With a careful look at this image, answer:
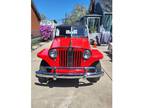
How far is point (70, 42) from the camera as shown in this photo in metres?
4.37

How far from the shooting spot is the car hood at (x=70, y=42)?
4.31m

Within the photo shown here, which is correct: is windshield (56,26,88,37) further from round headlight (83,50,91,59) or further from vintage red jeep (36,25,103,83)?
round headlight (83,50,91,59)

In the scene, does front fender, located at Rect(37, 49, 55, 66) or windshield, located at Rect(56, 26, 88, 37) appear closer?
front fender, located at Rect(37, 49, 55, 66)

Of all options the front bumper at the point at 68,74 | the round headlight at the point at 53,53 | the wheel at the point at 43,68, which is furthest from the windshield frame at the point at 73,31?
the front bumper at the point at 68,74

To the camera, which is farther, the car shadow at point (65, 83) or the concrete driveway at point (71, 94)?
the car shadow at point (65, 83)

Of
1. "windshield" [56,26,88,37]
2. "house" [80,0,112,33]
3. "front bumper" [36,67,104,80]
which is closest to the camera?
"front bumper" [36,67,104,80]

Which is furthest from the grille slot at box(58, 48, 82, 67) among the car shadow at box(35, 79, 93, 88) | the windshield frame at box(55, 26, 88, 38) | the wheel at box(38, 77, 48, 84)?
the windshield frame at box(55, 26, 88, 38)

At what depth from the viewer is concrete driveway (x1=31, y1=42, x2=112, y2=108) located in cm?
347

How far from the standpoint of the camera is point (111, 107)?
3.49 metres

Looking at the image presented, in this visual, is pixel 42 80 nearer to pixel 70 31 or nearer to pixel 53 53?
pixel 53 53

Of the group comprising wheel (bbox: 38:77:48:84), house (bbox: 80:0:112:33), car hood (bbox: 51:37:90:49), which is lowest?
wheel (bbox: 38:77:48:84)

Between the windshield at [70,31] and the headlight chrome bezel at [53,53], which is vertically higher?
the windshield at [70,31]

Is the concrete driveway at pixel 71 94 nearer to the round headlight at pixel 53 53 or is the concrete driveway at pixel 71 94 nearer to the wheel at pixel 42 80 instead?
the wheel at pixel 42 80
